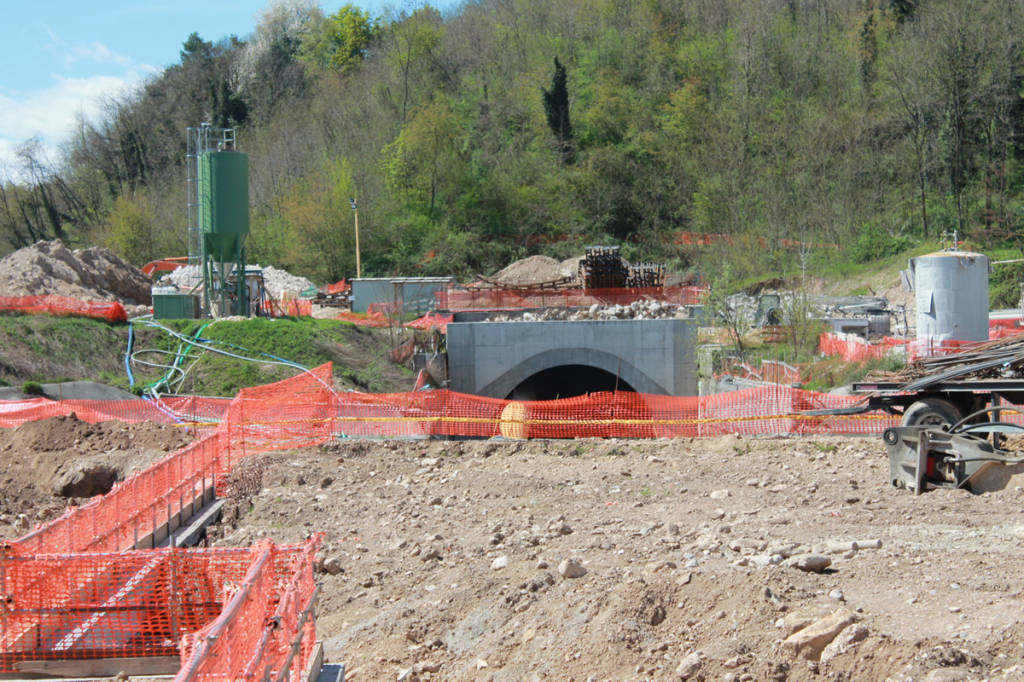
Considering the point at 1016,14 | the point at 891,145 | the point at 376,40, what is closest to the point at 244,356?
the point at 891,145

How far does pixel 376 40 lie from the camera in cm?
7450

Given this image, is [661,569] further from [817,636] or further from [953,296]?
[953,296]

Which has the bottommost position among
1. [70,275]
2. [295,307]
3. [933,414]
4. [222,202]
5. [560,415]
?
[560,415]

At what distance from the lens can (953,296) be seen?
19688mm

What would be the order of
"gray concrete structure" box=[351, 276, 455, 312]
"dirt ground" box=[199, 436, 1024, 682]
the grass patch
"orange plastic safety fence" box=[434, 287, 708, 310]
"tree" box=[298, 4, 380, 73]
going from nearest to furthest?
"dirt ground" box=[199, 436, 1024, 682], the grass patch, "orange plastic safety fence" box=[434, 287, 708, 310], "gray concrete structure" box=[351, 276, 455, 312], "tree" box=[298, 4, 380, 73]

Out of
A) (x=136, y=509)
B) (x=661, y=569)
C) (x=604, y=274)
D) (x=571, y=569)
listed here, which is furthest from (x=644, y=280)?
(x=661, y=569)

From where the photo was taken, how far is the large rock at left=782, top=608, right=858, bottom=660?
20.3 ft

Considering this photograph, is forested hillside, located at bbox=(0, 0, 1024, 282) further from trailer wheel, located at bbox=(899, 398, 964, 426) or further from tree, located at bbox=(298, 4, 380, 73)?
trailer wheel, located at bbox=(899, 398, 964, 426)

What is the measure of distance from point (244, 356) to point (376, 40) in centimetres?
5575

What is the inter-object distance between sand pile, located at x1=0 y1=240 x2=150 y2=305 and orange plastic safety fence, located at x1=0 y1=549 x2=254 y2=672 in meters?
25.4

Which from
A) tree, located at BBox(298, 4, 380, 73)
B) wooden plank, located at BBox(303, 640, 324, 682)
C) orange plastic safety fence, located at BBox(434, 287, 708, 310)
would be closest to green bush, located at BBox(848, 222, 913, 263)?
orange plastic safety fence, located at BBox(434, 287, 708, 310)

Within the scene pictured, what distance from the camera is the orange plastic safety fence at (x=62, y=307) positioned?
87.7ft

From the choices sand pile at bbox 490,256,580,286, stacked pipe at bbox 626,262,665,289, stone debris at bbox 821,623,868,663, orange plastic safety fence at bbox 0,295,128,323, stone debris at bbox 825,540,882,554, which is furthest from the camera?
sand pile at bbox 490,256,580,286

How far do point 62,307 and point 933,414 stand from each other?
84.9 feet
